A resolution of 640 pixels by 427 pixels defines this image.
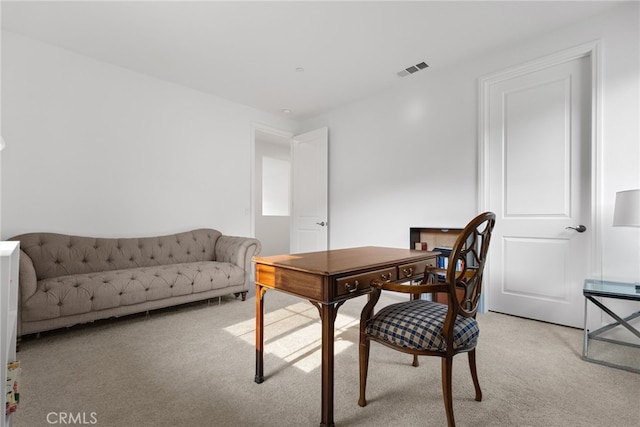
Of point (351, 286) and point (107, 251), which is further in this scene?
point (107, 251)

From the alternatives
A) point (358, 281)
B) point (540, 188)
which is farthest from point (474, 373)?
point (540, 188)

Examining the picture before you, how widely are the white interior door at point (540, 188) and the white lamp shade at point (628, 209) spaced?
0.47 m

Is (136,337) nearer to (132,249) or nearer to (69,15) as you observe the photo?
(132,249)

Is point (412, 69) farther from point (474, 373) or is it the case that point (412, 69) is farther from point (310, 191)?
point (474, 373)

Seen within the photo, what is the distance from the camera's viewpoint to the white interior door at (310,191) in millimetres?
4672

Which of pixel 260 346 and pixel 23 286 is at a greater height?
pixel 23 286

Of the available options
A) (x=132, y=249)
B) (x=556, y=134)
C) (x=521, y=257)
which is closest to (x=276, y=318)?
(x=132, y=249)

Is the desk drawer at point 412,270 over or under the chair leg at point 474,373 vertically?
over

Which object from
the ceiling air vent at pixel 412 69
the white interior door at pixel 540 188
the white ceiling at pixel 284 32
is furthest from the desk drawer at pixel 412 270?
the ceiling air vent at pixel 412 69

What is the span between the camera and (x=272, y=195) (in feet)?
23.0

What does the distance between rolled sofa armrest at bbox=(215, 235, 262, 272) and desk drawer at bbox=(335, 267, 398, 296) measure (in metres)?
2.14

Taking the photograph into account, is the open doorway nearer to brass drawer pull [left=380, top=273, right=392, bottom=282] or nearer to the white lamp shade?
brass drawer pull [left=380, top=273, right=392, bottom=282]

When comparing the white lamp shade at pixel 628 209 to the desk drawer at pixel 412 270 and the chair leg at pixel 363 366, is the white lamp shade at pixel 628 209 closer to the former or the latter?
the desk drawer at pixel 412 270

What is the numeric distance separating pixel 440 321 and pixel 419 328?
0.11m
